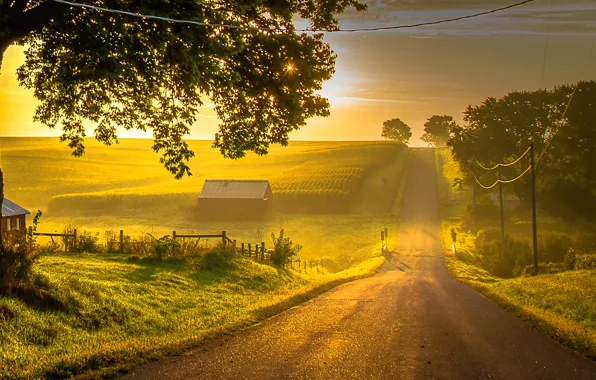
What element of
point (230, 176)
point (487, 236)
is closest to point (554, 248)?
point (487, 236)

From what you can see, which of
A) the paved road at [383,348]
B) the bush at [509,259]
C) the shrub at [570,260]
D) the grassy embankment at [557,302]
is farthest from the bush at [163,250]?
the bush at [509,259]

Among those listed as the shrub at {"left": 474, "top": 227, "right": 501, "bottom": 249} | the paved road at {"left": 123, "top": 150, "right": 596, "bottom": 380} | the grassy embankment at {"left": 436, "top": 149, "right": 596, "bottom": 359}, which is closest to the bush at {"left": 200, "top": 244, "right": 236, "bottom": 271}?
the paved road at {"left": 123, "top": 150, "right": 596, "bottom": 380}

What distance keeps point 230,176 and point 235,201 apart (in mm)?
32430

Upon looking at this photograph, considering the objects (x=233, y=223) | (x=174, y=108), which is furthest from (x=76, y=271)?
(x=233, y=223)

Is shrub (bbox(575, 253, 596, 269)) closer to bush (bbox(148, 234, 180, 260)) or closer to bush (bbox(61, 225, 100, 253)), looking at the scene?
bush (bbox(148, 234, 180, 260))

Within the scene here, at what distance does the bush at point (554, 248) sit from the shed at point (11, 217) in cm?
4051

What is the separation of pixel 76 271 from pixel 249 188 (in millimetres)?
63502

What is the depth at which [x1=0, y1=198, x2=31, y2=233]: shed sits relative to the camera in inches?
1570

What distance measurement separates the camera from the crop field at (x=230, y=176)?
6644 centimetres

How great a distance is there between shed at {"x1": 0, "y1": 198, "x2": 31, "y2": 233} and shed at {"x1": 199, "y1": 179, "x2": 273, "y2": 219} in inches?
1478

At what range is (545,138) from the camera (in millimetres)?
75000

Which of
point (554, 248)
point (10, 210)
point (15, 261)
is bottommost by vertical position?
point (554, 248)

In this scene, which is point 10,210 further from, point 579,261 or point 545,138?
point 545,138

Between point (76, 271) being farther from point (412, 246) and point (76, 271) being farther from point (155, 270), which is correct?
point (412, 246)
